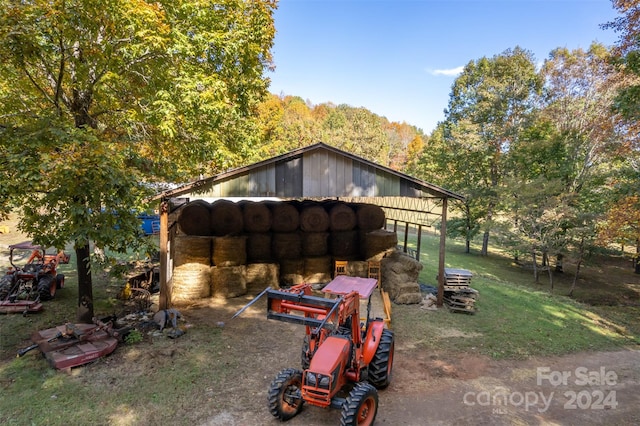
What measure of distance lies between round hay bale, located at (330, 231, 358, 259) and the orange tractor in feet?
21.7

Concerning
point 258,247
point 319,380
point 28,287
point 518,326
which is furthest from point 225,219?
A: point 518,326

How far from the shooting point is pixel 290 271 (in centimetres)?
1245

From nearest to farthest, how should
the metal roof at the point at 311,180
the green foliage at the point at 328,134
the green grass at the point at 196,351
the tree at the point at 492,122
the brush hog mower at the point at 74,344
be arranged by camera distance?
the green grass at the point at 196,351 → the brush hog mower at the point at 74,344 → the metal roof at the point at 311,180 → the tree at the point at 492,122 → the green foliage at the point at 328,134

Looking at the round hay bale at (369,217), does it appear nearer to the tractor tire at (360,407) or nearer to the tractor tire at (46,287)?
the tractor tire at (360,407)

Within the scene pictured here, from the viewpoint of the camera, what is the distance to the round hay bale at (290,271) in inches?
488

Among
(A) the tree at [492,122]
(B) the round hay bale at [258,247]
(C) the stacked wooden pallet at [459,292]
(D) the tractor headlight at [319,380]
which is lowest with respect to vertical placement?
(C) the stacked wooden pallet at [459,292]

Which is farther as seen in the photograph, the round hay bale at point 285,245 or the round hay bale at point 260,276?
the round hay bale at point 285,245

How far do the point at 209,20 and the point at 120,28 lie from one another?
2.44 m

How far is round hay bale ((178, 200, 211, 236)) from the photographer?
1091cm

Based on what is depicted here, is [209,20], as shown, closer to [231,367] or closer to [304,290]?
[304,290]

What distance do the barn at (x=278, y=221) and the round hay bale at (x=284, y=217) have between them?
35 millimetres

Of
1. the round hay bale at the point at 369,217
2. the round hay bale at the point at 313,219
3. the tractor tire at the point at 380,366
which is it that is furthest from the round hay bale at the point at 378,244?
the tractor tire at the point at 380,366

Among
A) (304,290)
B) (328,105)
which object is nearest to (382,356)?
(304,290)

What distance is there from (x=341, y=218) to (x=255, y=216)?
313cm
